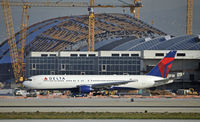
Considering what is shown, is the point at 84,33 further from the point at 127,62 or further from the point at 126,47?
the point at 127,62

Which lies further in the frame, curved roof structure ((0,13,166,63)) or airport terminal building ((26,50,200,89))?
curved roof structure ((0,13,166,63))

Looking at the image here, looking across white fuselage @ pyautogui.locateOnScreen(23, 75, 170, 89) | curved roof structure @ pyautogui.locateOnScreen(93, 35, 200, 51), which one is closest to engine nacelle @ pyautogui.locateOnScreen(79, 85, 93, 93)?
white fuselage @ pyautogui.locateOnScreen(23, 75, 170, 89)

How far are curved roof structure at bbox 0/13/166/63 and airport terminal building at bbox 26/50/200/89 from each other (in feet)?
135

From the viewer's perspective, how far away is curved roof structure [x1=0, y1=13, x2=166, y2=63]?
559ft

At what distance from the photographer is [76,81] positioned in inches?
3378

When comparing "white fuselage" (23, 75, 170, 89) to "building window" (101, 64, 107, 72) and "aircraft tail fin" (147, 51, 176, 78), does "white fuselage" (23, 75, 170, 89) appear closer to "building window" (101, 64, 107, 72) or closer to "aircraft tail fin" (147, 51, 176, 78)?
"aircraft tail fin" (147, 51, 176, 78)

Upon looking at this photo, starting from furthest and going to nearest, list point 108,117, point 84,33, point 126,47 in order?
point 84,33, point 126,47, point 108,117

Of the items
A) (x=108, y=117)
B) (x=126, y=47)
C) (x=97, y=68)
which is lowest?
(x=108, y=117)

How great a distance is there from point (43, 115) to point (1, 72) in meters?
134

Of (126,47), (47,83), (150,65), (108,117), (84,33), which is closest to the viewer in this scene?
(108,117)

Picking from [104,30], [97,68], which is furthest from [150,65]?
[104,30]

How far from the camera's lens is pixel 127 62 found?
4638 inches

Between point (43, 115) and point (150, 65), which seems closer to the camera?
point (43, 115)

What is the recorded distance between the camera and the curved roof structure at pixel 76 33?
17025 centimetres
